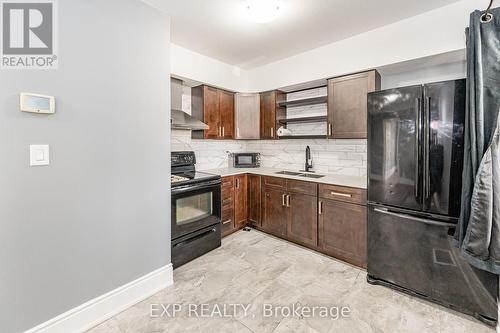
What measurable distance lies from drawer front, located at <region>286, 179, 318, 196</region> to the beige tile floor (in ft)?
2.50

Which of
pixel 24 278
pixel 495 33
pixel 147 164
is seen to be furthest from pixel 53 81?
pixel 495 33

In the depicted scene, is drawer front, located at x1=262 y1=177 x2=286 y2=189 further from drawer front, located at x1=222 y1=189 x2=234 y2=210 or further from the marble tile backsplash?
the marble tile backsplash

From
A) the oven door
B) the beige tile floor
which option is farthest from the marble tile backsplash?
the beige tile floor

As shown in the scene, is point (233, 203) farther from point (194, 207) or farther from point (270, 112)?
point (270, 112)

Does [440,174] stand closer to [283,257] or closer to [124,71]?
[283,257]

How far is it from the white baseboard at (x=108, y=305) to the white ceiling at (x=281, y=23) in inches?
98.0

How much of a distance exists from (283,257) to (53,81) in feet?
8.79

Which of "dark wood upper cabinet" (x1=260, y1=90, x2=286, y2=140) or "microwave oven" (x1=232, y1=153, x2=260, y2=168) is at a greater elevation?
"dark wood upper cabinet" (x1=260, y1=90, x2=286, y2=140)

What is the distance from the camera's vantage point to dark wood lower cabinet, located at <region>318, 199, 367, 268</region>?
8.00 ft

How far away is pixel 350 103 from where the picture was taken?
110 inches

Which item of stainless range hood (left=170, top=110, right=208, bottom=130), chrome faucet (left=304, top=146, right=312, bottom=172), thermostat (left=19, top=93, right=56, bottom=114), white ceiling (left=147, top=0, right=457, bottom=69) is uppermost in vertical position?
white ceiling (left=147, top=0, right=457, bottom=69)

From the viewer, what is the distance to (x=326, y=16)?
2316 millimetres

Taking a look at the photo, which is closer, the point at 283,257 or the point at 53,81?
the point at 53,81

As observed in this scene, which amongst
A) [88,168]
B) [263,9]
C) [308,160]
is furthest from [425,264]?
[88,168]
